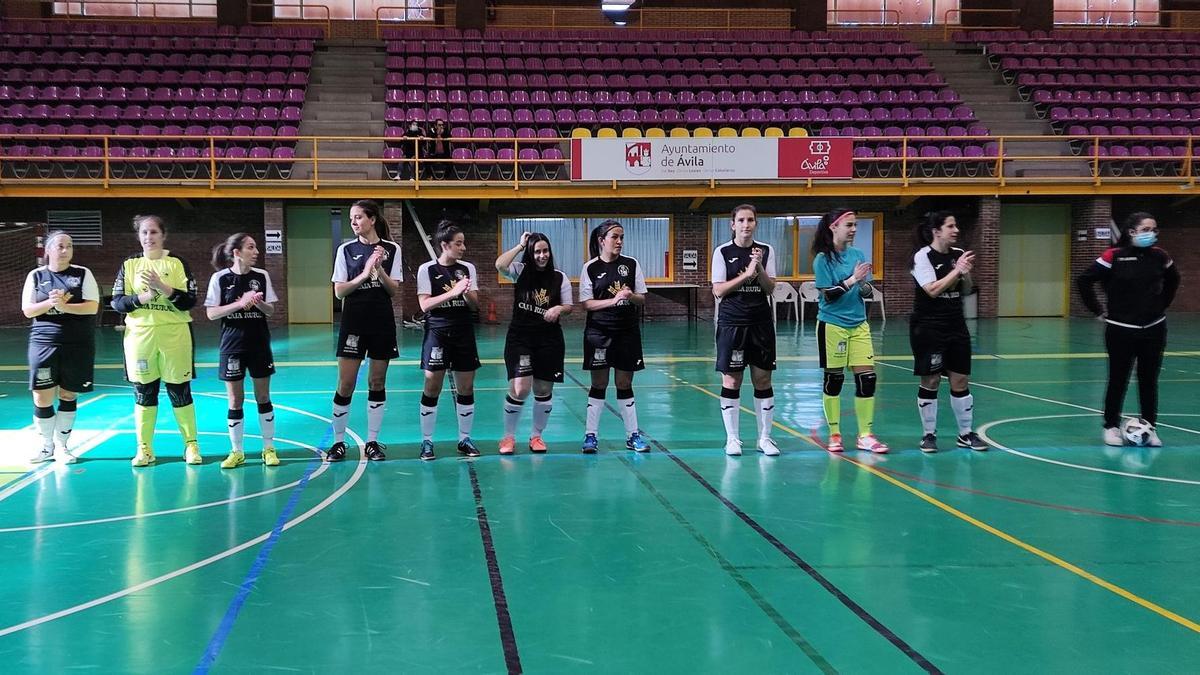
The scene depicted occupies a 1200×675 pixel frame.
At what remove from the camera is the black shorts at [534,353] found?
724 cm

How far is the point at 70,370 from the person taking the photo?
7.17 metres

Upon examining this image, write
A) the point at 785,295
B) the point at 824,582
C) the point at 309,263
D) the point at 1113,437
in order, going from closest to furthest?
the point at 824,582 < the point at 1113,437 < the point at 309,263 < the point at 785,295

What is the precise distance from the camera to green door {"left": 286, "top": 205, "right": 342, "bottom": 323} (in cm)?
2122

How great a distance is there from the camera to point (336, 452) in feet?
23.5

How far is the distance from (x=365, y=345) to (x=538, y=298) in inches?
53.6

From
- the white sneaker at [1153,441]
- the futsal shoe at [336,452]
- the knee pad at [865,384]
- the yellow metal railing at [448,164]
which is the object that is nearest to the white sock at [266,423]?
the futsal shoe at [336,452]

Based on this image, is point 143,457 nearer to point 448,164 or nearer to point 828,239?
point 828,239

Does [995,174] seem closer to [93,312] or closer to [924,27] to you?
[924,27]

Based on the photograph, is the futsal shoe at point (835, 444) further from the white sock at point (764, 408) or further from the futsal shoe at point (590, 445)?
the futsal shoe at point (590, 445)

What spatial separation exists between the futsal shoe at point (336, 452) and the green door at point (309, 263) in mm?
14773

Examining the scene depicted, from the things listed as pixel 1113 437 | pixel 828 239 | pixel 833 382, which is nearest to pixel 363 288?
pixel 828 239

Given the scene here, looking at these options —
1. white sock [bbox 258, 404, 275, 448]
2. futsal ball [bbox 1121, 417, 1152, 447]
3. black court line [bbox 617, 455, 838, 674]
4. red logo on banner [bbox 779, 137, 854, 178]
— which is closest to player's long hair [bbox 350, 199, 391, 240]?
white sock [bbox 258, 404, 275, 448]

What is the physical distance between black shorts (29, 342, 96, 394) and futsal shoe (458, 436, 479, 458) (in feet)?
9.48

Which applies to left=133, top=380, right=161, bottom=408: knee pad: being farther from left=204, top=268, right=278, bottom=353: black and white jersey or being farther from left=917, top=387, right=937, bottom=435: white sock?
left=917, top=387, right=937, bottom=435: white sock
